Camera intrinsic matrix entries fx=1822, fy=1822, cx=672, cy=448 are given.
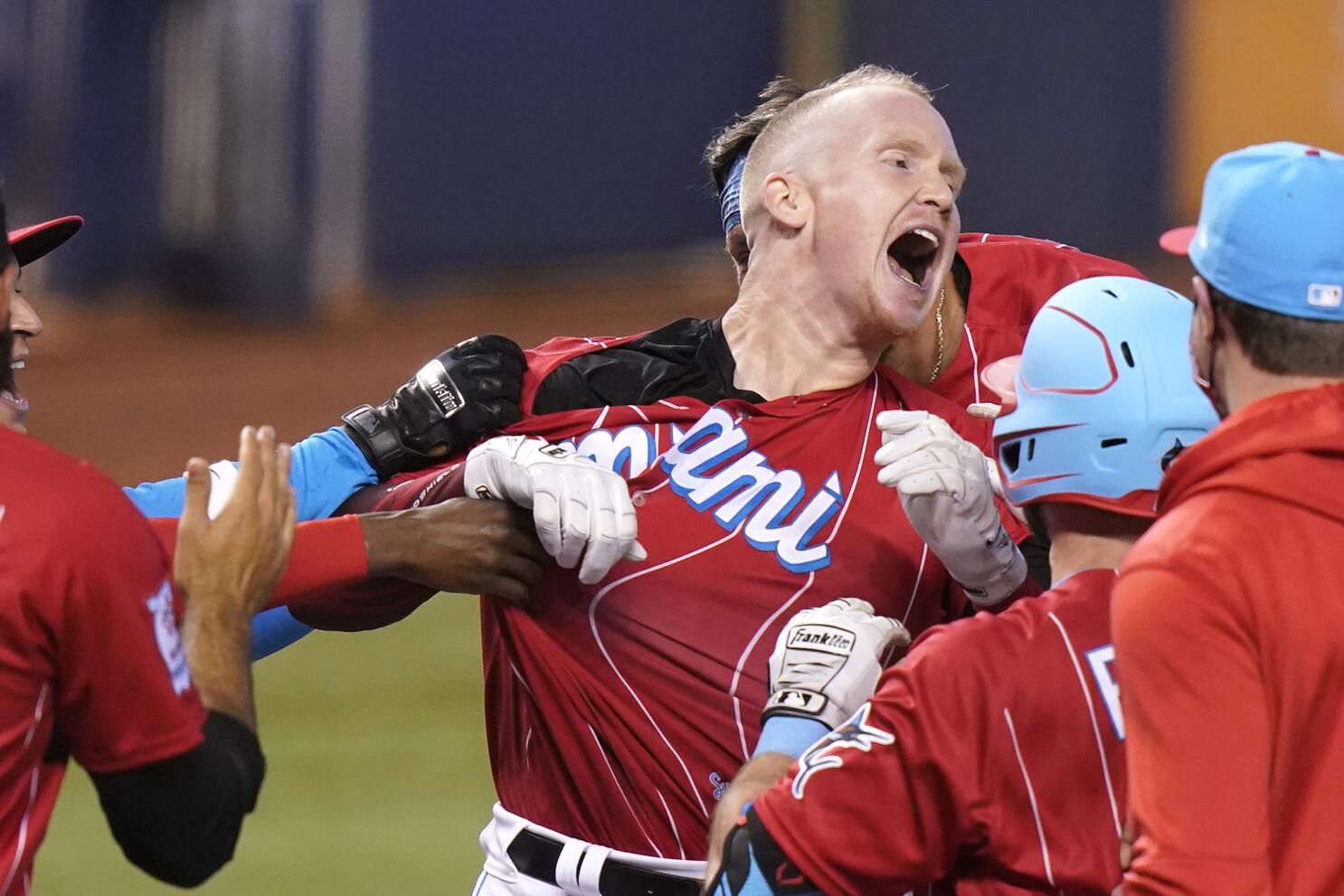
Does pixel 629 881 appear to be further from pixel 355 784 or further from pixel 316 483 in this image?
pixel 355 784

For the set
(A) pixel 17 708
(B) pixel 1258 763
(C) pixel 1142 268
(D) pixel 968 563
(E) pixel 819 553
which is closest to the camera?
(B) pixel 1258 763

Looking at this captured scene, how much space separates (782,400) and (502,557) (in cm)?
60

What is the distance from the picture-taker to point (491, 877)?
3.36 metres

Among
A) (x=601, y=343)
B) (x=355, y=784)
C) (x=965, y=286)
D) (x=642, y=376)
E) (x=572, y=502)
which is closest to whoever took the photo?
(x=572, y=502)

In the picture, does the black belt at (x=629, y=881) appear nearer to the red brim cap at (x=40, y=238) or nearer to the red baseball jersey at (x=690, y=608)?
the red baseball jersey at (x=690, y=608)

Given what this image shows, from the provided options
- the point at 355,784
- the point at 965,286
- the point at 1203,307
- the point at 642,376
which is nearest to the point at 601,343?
the point at 642,376

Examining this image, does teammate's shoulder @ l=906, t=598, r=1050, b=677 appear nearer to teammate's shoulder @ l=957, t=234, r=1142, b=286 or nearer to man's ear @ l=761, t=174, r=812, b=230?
man's ear @ l=761, t=174, r=812, b=230

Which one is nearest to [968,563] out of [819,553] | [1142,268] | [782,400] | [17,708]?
[819,553]

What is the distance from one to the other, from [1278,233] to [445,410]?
1.69 m

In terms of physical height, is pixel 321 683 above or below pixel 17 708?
below

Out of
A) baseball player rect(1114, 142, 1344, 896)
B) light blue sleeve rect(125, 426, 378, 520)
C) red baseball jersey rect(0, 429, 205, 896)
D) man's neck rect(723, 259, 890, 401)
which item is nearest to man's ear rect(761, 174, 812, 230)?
man's neck rect(723, 259, 890, 401)

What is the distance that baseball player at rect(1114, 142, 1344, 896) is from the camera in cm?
186

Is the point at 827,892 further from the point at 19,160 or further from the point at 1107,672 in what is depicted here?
the point at 19,160

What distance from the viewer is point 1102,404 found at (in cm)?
238
